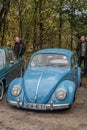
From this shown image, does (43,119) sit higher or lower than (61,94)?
lower

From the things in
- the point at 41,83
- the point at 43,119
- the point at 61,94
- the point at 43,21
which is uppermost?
the point at 43,21

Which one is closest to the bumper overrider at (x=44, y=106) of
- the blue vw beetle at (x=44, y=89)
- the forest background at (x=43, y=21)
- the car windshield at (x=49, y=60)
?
the blue vw beetle at (x=44, y=89)

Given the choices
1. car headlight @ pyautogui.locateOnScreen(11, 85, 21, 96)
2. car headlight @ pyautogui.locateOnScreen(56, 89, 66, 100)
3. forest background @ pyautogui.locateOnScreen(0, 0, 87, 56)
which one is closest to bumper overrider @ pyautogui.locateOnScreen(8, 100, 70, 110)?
car headlight @ pyautogui.locateOnScreen(56, 89, 66, 100)

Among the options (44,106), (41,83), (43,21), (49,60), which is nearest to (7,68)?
(49,60)

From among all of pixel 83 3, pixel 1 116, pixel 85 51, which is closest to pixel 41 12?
pixel 83 3

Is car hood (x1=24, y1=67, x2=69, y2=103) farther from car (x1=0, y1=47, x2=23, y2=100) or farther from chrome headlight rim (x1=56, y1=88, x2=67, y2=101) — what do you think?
car (x1=0, y1=47, x2=23, y2=100)

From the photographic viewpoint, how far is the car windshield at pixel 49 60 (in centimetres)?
1024

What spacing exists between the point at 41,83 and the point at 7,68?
7.48 feet

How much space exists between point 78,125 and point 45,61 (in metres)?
3.58

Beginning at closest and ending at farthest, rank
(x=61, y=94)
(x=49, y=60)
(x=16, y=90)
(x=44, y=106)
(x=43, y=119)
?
(x=43, y=119), (x=44, y=106), (x=61, y=94), (x=16, y=90), (x=49, y=60)

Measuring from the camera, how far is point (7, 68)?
34.7 ft

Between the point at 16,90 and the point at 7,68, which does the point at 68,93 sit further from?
the point at 7,68

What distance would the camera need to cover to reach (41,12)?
2064 centimetres

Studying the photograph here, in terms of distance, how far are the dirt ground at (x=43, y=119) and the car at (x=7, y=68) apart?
3.25ft
